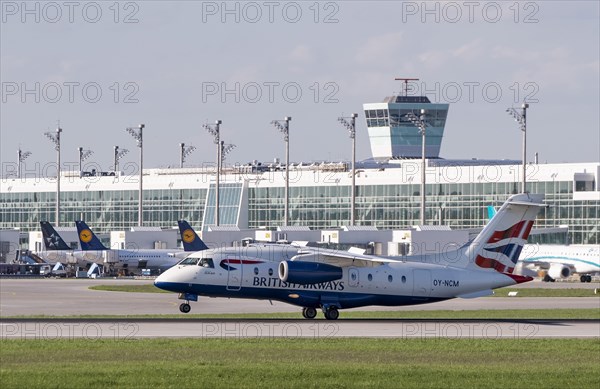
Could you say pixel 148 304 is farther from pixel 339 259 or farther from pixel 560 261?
pixel 560 261

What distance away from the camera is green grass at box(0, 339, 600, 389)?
103 feet

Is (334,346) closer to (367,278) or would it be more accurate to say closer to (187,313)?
(367,278)

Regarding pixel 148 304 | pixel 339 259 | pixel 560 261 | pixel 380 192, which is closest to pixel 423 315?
pixel 339 259

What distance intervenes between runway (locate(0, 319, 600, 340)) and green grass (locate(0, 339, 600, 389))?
2.81 metres

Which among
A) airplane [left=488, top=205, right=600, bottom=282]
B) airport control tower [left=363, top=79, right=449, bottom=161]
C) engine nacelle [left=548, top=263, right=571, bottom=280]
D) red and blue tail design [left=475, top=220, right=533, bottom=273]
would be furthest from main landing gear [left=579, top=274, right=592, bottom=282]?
airport control tower [left=363, top=79, right=449, bottom=161]

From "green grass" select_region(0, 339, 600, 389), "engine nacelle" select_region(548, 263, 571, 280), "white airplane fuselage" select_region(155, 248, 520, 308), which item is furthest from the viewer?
"engine nacelle" select_region(548, 263, 571, 280)

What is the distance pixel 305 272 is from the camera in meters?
54.9

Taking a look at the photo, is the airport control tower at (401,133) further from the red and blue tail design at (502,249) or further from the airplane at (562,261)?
the red and blue tail design at (502,249)

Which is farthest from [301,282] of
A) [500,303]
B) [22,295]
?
[22,295]

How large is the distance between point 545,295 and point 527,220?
31136 mm

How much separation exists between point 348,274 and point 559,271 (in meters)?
71.7

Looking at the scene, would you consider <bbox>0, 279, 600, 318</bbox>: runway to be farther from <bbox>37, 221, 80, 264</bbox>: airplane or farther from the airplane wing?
<bbox>37, 221, 80, 264</bbox>: airplane

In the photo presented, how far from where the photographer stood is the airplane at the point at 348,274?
2157 inches

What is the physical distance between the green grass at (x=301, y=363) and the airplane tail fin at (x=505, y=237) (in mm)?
12918
